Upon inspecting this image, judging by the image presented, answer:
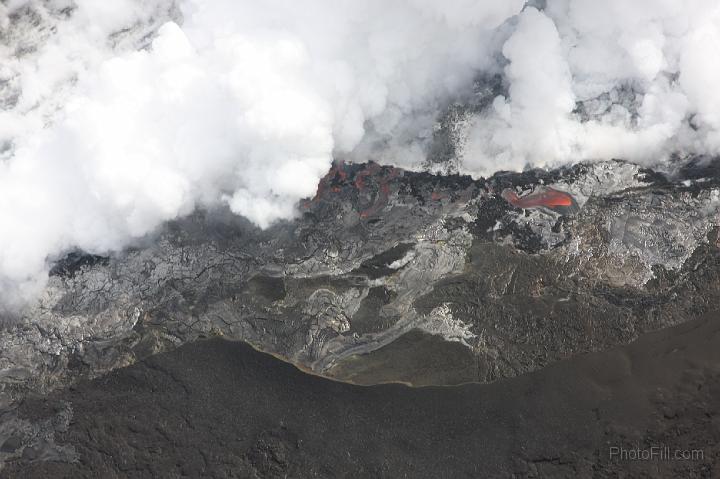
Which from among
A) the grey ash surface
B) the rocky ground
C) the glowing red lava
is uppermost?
the glowing red lava

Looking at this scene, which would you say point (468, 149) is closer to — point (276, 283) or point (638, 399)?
point (276, 283)

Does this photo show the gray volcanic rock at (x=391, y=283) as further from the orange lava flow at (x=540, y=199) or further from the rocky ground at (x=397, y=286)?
the orange lava flow at (x=540, y=199)

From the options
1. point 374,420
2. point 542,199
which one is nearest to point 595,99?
point 542,199

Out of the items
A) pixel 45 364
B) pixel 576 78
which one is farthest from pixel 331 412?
pixel 576 78

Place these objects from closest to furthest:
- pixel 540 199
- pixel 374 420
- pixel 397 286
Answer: pixel 374 420 < pixel 397 286 < pixel 540 199

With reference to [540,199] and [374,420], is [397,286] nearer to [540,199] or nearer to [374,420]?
[374,420]

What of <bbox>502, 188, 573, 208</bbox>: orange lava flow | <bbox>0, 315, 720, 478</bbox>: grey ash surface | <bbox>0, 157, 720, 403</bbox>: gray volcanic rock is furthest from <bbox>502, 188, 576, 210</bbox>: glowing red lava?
<bbox>0, 315, 720, 478</bbox>: grey ash surface

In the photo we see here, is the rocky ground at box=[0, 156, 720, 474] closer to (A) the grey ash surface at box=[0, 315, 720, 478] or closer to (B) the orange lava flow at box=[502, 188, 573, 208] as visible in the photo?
(B) the orange lava flow at box=[502, 188, 573, 208]
